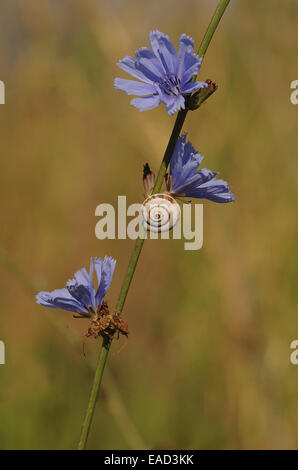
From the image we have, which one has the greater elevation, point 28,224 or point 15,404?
point 28,224

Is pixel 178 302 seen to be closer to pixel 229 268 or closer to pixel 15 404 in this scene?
pixel 229 268

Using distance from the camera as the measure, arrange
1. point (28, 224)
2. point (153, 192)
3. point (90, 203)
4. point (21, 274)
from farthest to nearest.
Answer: point (90, 203) → point (28, 224) → point (21, 274) → point (153, 192)

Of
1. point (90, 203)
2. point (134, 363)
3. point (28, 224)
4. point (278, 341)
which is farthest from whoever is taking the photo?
point (90, 203)

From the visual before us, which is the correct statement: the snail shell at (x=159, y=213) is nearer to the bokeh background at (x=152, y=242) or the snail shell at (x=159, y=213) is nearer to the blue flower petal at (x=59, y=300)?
the blue flower petal at (x=59, y=300)

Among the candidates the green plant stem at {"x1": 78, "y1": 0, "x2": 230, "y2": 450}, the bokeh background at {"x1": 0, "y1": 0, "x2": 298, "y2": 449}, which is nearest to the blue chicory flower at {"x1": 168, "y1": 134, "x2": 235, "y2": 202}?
the green plant stem at {"x1": 78, "y1": 0, "x2": 230, "y2": 450}

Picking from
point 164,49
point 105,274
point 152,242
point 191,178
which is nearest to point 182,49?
point 164,49

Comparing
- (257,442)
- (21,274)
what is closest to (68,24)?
(21,274)

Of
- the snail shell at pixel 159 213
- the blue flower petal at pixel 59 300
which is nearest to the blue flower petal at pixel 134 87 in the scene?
the snail shell at pixel 159 213
